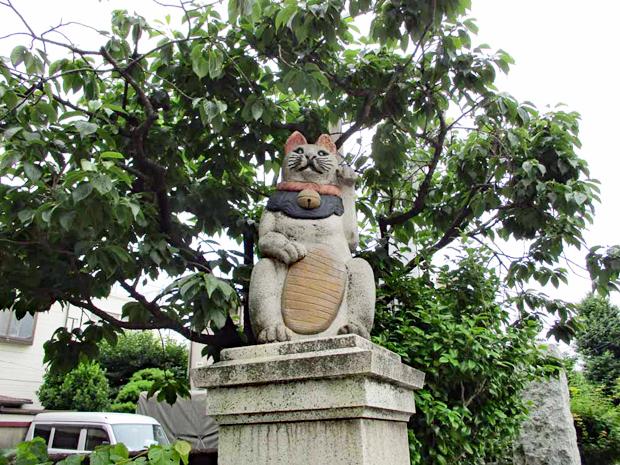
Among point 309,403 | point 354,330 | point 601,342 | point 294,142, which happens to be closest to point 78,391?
point 294,142

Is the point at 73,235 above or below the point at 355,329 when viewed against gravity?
above

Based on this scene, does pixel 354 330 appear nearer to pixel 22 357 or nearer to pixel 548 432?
pixel 548 432

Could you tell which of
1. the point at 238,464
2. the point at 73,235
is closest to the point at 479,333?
the point at 238,464

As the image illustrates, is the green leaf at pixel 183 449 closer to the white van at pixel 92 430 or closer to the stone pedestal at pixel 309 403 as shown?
the stone pedestal at pixel 309 403

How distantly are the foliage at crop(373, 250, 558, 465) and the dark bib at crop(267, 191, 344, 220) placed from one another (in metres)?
1.29

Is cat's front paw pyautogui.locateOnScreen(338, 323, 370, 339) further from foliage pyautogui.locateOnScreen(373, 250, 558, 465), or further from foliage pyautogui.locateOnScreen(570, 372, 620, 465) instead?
foliage pyautogui.locateOnScreen(570, 372, 620, 465)

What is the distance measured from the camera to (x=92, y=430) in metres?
9.92

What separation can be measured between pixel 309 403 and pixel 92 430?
8837mm

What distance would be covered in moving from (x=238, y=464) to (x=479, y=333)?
2189mm

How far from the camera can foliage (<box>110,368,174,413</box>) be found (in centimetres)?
1490

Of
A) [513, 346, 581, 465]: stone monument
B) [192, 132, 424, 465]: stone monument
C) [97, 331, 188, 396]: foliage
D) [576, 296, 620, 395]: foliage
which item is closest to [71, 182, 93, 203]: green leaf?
[192, 132, 424, 465]: stone monument

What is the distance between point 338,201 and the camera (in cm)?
346

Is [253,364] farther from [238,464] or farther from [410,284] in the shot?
[410,284]

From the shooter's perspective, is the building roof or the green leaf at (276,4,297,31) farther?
the building roof
